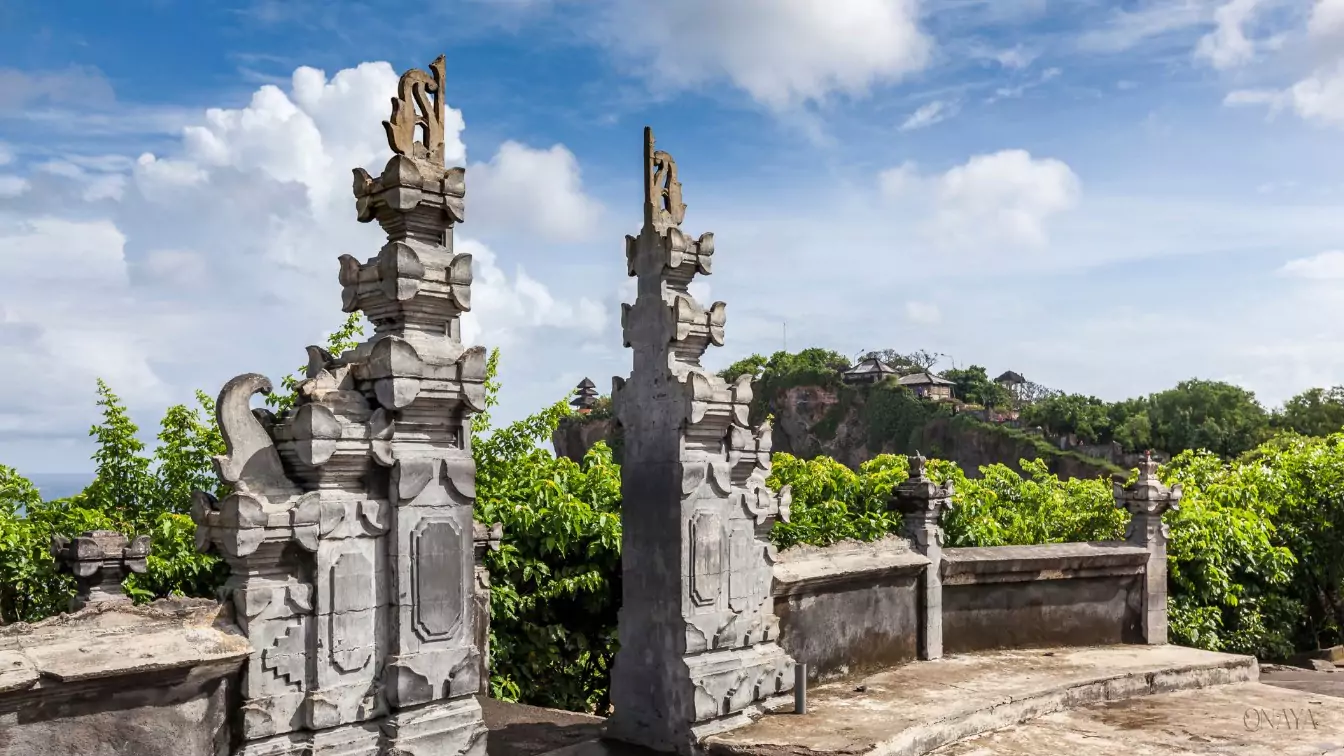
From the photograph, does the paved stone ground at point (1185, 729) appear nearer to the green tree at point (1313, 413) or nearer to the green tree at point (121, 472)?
the green tree at point (121, 472)

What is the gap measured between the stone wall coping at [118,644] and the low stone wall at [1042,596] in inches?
275

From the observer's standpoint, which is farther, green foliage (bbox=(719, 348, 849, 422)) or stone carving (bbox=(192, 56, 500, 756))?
green foliage (bbox=(719, 348, 849, 422))

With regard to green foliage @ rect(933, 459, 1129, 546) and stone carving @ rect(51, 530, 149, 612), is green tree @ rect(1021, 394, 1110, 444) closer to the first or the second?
green foliage @ rect(933, 459, 1129, 546)

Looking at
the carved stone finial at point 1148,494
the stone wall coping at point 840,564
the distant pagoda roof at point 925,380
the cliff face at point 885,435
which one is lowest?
the cliff face at point 885,435

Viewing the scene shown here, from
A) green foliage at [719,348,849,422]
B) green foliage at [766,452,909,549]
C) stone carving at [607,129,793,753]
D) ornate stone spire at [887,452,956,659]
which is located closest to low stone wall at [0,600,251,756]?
stone carving at [607,129,793,753]

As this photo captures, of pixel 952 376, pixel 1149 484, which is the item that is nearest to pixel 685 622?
pixel 1149 484

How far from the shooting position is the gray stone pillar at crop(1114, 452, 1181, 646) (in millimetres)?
11516

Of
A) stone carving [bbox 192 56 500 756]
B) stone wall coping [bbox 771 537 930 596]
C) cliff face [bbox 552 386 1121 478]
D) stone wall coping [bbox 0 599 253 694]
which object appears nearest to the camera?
stone wall coping [bbox 0 599 253 694]

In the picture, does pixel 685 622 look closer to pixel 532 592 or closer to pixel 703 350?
pixel 703 350

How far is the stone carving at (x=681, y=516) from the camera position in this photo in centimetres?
745

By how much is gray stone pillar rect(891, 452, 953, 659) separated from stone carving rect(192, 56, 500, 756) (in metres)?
5.14

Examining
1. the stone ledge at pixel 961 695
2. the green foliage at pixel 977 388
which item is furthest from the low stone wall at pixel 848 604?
the green foliage at pixel 977 388

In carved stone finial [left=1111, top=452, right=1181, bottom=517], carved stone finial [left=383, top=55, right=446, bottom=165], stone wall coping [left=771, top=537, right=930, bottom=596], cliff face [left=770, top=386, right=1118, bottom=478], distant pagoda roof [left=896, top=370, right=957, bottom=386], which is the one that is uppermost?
carved stone finial [left=383, top=55, right=446, bottom=165]

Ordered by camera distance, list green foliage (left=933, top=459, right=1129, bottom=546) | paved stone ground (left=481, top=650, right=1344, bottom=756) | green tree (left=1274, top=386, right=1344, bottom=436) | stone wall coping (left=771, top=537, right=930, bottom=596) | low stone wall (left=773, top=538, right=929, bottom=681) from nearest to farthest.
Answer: paved stone ground (left=481, top=650, right=1344, bottom=756), stone wall coping (left=771, top=537, right=930, bottom=596), low stone wall (left=773, top=538, right=929, bottom=681), green foliage (left=933, top=459, right=1129, bottom=546), green tree (left=1274, top=386, right=1344, bottom=436)
